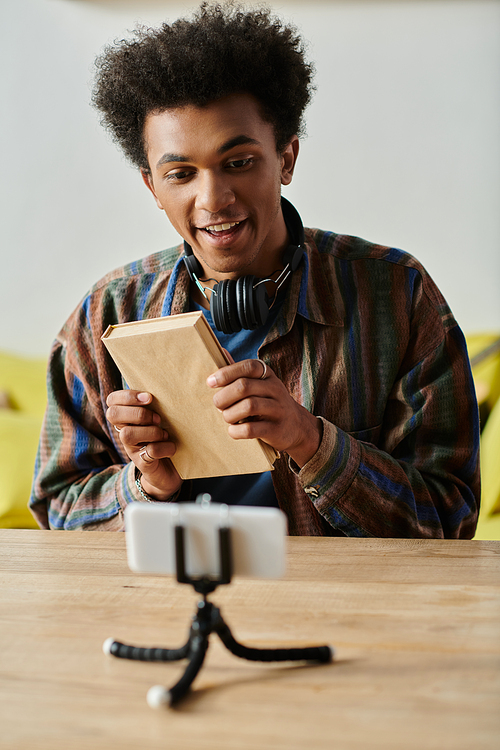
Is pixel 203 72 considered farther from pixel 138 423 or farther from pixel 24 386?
pixel 24 386

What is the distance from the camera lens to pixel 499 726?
0.48 metres

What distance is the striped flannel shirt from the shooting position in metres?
1.08

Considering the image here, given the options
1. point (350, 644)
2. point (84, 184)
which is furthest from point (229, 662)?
point (84, 184)

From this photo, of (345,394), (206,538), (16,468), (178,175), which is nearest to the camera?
(206,538)

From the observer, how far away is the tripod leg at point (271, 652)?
563mm

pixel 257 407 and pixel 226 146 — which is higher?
pixel 226 146

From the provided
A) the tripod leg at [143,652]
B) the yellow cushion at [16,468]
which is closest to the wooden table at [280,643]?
the tripod leg at [143,652]

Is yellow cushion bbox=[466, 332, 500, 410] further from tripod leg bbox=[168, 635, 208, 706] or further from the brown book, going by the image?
tripod leg bbox=[168, 635, 208, 706]

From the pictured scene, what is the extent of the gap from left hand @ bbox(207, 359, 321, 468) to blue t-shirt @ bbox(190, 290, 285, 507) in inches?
11.4

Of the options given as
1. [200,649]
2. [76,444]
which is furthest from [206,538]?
[76,444]

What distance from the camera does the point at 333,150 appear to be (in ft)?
7.73

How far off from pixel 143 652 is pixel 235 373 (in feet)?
1.14

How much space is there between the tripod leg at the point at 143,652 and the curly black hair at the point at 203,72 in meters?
0.79

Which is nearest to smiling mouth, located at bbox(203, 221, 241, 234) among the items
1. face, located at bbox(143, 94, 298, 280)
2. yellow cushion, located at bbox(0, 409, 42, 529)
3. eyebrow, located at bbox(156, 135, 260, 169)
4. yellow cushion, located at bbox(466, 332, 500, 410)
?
face, located at bbox(143, 94, 298, 280)
